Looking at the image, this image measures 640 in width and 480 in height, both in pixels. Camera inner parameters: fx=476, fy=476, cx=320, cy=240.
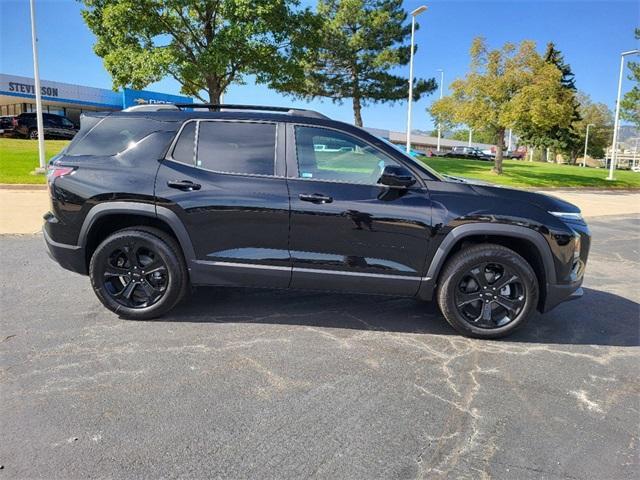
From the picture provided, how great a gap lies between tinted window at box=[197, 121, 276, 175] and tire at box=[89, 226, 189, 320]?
0.80 meters

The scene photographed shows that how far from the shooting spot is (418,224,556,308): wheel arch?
388 centimetres

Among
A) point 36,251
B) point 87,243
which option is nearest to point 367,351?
point 87,243

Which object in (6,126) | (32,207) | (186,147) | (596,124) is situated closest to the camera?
(186,147)

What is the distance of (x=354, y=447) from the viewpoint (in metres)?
2.61

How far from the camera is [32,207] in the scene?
10.0 meters

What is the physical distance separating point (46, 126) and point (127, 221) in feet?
99.7

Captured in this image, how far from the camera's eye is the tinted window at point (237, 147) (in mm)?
4070

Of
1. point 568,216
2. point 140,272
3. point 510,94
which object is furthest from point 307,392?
point 510,94

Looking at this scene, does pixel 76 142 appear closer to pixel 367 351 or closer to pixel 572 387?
pixel 367 351

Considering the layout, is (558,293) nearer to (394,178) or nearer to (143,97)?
(394,178)

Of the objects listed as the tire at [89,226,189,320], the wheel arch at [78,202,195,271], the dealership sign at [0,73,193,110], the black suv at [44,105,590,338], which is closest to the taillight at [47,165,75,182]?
the black suv at [44,105,590,338]

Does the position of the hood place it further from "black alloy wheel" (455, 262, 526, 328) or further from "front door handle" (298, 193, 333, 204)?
"front door handle" (298, 193, 333, 204)

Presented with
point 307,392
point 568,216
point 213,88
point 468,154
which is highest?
point 213,88

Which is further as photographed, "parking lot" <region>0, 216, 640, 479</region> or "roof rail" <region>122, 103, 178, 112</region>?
"roof rail" <region>122, 103, 178, 112</region>
